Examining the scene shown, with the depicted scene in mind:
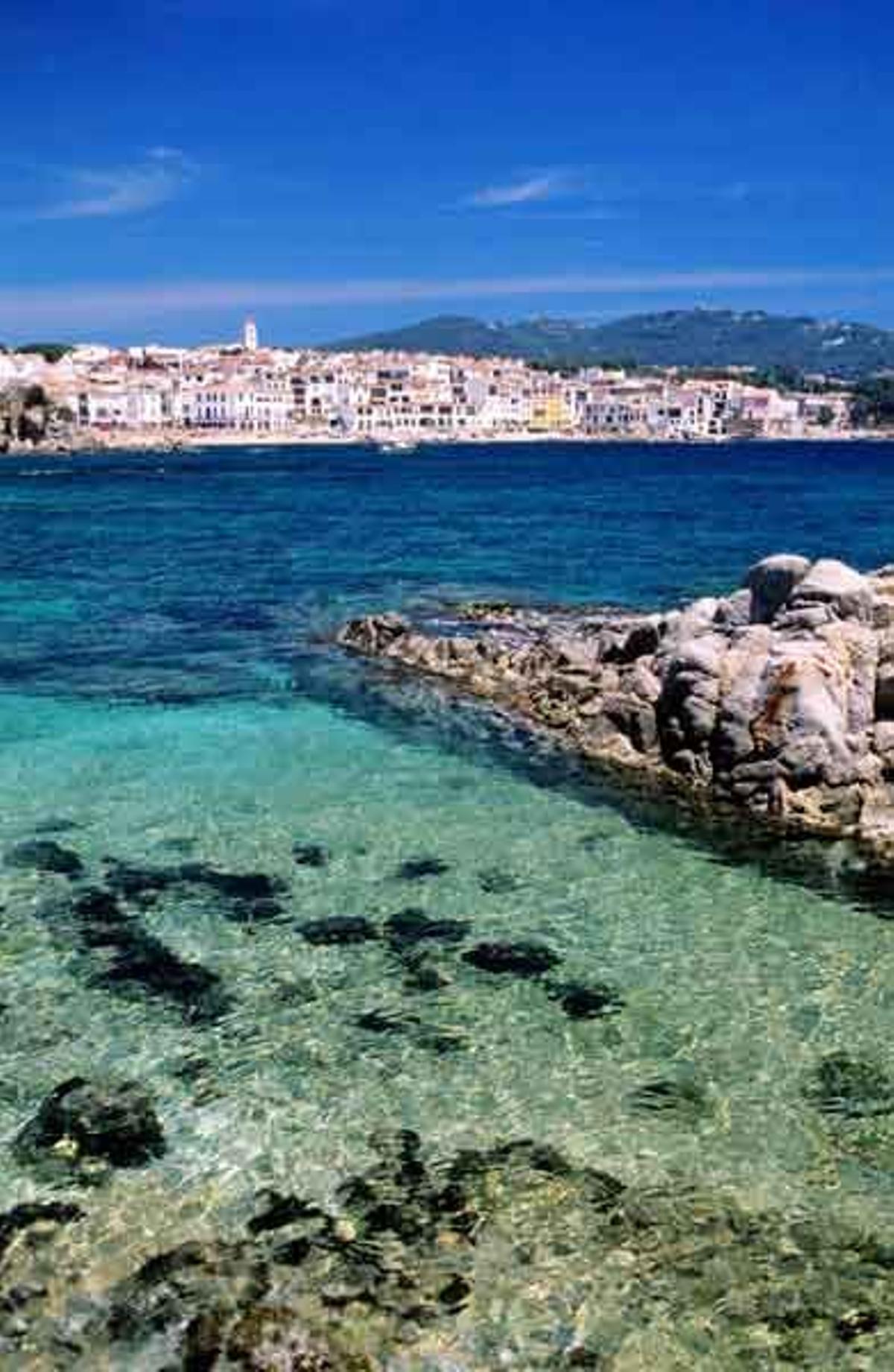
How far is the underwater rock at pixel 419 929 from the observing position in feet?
42.5

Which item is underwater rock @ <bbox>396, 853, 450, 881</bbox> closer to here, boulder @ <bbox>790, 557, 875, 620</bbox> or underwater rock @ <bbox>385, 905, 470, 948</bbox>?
underwater rock @ <bbox>385, 905, 470, 948</bbox>

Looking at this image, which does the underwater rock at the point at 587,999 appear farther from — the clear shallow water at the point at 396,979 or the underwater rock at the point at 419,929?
the underwater rock at the point at 419,929

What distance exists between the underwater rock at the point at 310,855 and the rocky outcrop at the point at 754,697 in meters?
5.05

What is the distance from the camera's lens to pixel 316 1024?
443 inches

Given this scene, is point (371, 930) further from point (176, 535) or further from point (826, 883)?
point (176, 535)

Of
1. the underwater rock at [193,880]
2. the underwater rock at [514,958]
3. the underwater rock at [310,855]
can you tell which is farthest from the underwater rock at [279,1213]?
the underwater rock at [310,855]

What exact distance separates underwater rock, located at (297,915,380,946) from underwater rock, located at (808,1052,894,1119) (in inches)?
175

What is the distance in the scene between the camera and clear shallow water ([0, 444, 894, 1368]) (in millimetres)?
8922

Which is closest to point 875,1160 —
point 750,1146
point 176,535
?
point 750,1146

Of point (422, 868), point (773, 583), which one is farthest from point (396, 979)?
point (773, 583)

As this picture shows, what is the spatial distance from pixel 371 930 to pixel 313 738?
757cm

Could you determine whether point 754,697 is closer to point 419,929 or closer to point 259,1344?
point 419,929

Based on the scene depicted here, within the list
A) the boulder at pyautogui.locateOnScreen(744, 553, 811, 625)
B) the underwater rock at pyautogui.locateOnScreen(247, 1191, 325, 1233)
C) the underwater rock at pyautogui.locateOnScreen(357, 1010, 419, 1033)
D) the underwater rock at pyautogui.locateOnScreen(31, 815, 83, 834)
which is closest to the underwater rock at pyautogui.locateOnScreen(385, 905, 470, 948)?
the underwater rock at pyautogui.locateOnScreen(357, 1010, 419, 1033)

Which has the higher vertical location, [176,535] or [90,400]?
[90,400]
